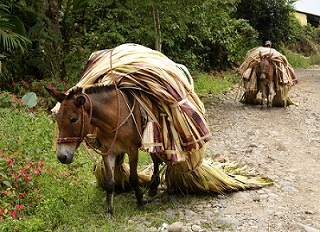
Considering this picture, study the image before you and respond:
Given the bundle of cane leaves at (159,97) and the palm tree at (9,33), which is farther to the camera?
the palm tree at (9,33)

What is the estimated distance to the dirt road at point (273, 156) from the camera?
16.1 feet

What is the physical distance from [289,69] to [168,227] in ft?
26.8

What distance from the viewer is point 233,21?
18969 mm

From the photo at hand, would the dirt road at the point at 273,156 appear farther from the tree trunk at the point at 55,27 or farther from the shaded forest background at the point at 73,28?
the tree trunk at the point at 55,27

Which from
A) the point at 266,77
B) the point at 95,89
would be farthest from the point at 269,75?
the point at 95,89

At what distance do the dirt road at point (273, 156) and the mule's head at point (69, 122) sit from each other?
1.77 metres

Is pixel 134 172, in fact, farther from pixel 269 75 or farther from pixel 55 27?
pixel 269 75

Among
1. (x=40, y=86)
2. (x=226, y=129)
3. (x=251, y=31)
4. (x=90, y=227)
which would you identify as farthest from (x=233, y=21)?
(x=90, y=227)

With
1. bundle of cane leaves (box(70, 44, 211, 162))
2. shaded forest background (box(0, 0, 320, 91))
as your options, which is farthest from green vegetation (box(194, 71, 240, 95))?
bundle of cane leaves (box(70, 44, 211, 162))

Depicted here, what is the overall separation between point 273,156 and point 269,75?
4.16m

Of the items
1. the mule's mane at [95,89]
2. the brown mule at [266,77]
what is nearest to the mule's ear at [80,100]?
the mule's mane at [95,89]

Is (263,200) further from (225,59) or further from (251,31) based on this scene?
(251,31)

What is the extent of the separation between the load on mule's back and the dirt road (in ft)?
1.25

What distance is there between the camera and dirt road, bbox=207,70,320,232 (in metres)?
4.92
